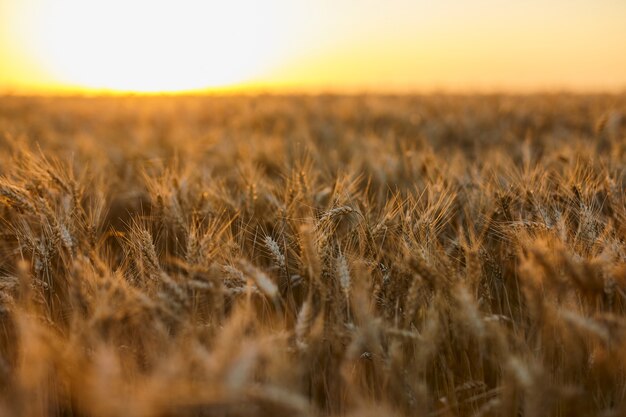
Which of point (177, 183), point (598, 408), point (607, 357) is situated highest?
point (177, 183)

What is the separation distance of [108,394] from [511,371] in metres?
0.72

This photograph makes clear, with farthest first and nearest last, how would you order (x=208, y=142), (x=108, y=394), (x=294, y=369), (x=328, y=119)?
(x=328, y=119) < (x=208, y=142) < (x=294, y=369) < (x=108, y=394)

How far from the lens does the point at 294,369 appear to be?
97 cm

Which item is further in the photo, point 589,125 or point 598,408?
point 589,125

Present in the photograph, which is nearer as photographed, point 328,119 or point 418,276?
point 418,276

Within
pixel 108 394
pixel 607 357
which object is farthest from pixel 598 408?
pixel 108 394

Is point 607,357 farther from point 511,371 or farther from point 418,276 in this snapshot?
point 418,276

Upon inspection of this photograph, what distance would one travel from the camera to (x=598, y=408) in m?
1.16

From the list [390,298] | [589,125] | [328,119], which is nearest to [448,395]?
[390,298]

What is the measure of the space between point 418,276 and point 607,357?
0.42 meters

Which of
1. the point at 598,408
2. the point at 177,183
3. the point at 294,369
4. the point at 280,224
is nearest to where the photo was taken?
the point at 294,369

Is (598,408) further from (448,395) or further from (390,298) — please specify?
(390,298)

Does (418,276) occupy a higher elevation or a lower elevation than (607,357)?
higher

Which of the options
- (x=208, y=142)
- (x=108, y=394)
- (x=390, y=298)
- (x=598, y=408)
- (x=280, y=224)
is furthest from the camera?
(x=208, y=142)
